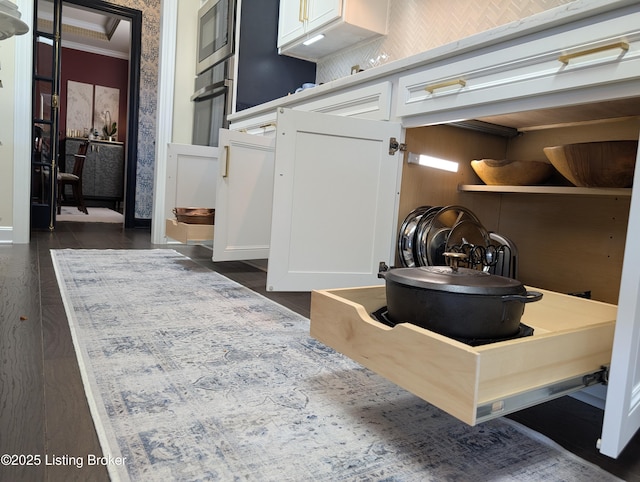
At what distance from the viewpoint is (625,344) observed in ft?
2.56

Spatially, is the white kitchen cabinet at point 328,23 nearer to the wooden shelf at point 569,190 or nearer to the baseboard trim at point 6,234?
the wooden shelf at point 569,190

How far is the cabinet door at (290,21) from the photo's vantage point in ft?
10.0

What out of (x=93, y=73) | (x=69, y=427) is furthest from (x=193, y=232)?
(x=93, y=73)

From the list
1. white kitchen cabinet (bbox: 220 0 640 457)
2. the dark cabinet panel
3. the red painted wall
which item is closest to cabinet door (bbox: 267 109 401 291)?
white kitchen cabinet (bbox: 220 0 640 457)

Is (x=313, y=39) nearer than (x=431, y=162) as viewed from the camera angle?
No

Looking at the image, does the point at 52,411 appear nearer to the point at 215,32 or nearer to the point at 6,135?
the point at 6,135

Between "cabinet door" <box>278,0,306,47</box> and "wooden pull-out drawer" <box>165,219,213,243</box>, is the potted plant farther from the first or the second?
"wooden pull-out drawer" <box>165,219,213,243</box>

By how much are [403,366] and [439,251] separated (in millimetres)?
1091

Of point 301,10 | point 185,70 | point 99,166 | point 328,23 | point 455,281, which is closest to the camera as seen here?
point 455,281

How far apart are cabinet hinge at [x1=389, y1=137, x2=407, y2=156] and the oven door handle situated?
6.28 feet

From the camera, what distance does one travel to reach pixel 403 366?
764mm

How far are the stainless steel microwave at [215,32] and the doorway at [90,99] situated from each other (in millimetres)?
1234

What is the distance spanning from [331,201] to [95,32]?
734cm

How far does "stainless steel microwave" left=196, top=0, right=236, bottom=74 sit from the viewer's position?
3316 millimetres
